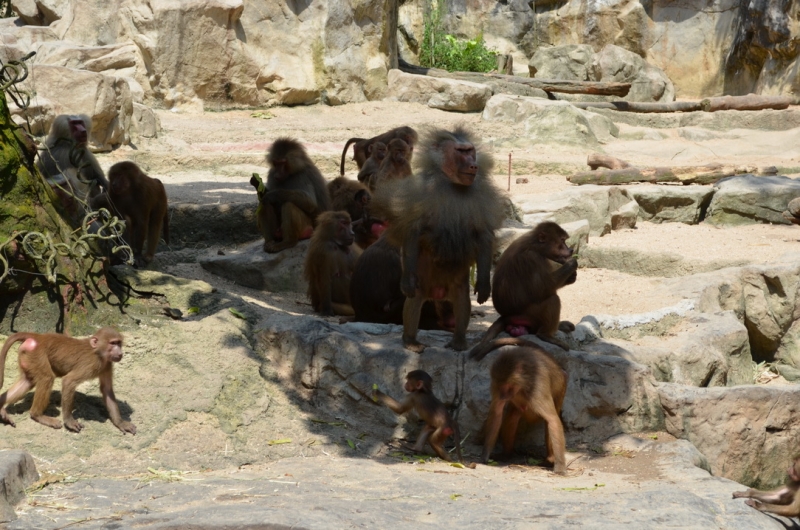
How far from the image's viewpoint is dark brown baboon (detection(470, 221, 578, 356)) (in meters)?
6.69

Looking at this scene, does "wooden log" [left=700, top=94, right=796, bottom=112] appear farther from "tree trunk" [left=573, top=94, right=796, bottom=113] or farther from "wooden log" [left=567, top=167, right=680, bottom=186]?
"wooden log" [left=567, top=167, right=680, bottom=186]

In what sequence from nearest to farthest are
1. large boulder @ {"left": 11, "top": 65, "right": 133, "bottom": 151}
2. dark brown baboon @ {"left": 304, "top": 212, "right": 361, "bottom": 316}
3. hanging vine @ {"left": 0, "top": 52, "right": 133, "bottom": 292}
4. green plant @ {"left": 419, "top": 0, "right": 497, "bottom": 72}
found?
1. hanging vine @ {"left": 0, "top": 52, "right": 133, "bottom": 292}
2. dark brown baboon @ {"left": 304, "top": 212, "right": 361, "bottom": 316}
3. large boulder @ {"left": 11, "top": 65, "right": 133, "bottom": 151}
4. green plant @ {"left": 419, "top": 0, "right": 497, "bottom": 72}

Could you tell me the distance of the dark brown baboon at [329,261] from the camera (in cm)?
860

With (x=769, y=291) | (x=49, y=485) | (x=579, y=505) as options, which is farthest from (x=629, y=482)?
(x=769, y=291)

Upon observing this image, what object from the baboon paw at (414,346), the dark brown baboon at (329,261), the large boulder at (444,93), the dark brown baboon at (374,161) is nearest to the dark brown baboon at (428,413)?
the baboon paw at (414,346)

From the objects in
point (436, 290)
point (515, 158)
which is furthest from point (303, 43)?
point (436, 290)

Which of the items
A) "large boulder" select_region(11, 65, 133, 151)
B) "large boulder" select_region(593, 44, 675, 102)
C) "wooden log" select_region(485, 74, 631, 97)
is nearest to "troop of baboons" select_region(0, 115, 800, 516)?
"large boulder" select_region(11, 65, 133, 151)

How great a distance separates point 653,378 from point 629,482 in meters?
1.19

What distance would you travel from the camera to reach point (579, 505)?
16.0 ft

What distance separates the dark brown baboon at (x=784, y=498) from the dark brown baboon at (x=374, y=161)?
5.72 meters

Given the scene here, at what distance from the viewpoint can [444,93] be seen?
21188 mm

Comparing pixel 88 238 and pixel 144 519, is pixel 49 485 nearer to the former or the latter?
pixel 144 519

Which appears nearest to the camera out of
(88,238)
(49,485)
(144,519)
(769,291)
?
(144,519)

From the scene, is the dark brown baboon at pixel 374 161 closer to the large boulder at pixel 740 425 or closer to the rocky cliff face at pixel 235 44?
the large boulder at pixel 740 425
